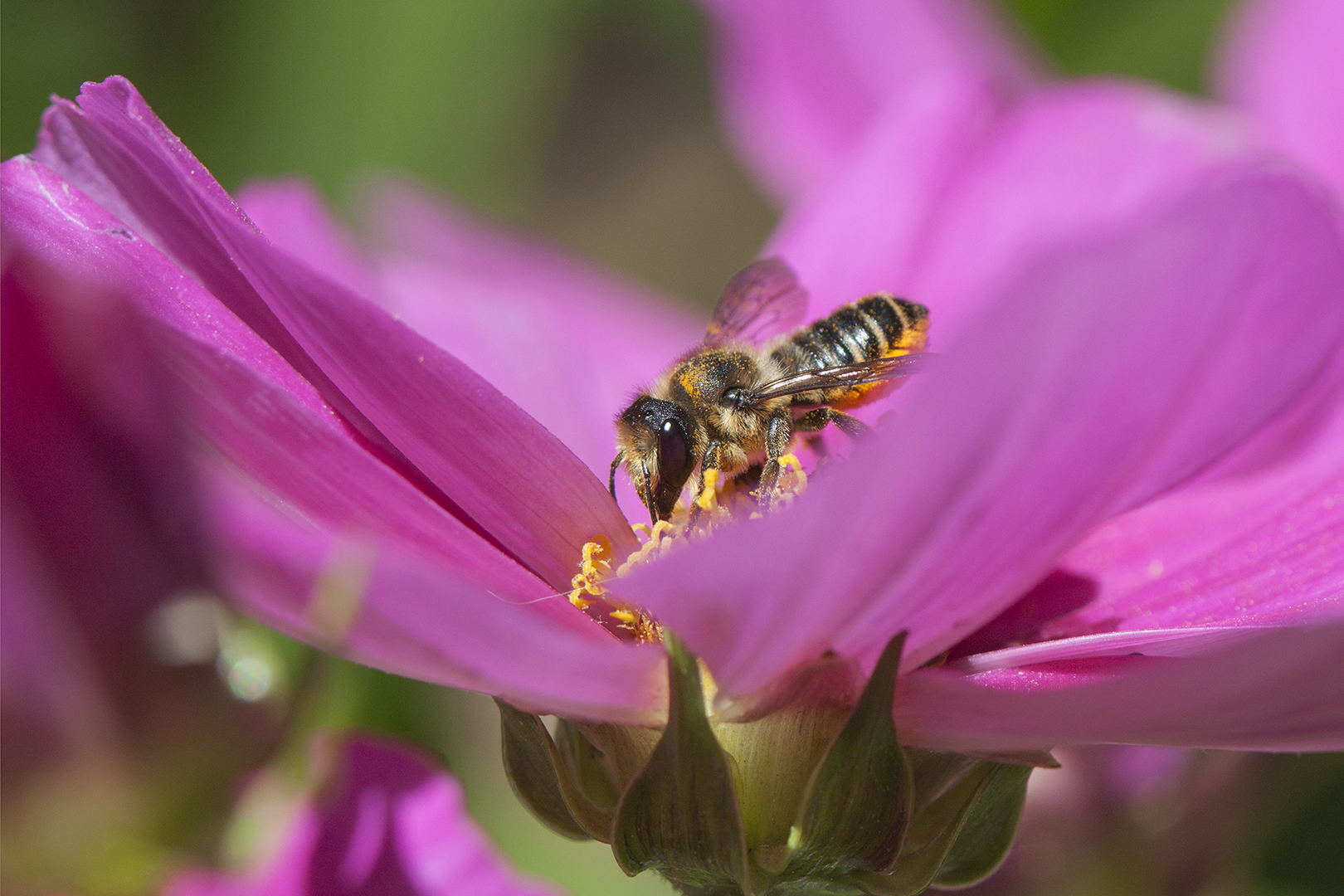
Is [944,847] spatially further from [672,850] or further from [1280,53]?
[1280,53]

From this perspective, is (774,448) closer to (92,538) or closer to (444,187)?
(92,538)

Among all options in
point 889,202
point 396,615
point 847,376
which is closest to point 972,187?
point 889,202

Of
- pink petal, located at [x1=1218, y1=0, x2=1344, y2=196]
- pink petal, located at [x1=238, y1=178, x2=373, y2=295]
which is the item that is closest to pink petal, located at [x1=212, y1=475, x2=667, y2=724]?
pink petal, located at [x1=238, y1=178, x2=373, y2=295]

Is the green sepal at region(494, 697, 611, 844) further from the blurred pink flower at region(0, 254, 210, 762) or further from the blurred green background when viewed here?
the blurred pink flower at region(0, 254, 210, 762)

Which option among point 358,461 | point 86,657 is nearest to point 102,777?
point 86,657

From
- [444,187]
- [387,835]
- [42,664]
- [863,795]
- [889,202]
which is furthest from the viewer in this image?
[444,187]

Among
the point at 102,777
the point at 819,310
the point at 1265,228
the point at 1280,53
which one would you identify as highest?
the point at 1280,53

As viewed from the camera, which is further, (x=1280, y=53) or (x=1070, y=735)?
(x=1280, y=53)
